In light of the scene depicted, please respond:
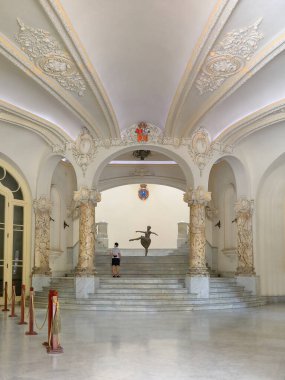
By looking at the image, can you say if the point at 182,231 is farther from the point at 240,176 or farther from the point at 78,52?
the point at 78,52

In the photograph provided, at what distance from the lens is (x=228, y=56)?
9.39 metres

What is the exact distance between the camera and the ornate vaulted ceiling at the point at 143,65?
25.5 ft

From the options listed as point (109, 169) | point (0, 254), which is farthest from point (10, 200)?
point (109, 169)

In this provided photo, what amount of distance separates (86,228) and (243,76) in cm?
640

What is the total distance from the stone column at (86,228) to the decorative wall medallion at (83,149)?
0.73 metres

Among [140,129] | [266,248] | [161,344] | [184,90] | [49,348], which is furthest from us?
[266,248]

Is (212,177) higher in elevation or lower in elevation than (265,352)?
higher

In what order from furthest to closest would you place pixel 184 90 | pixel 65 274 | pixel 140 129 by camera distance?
pixel 65 274 → pixel 140 129 → pixel 184 90

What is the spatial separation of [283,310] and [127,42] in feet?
26.2

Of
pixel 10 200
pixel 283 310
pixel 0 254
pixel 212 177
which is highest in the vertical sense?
pixel 212 177

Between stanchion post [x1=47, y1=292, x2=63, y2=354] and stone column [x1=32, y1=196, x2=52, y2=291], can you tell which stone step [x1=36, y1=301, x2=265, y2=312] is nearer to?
stone column [x1=32, y1=196, x2=52, y2=291]

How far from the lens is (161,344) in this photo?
7.44 metres

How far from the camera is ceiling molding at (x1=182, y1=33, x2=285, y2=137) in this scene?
345 inches

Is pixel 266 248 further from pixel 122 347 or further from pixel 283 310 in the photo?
pixel 122 347
